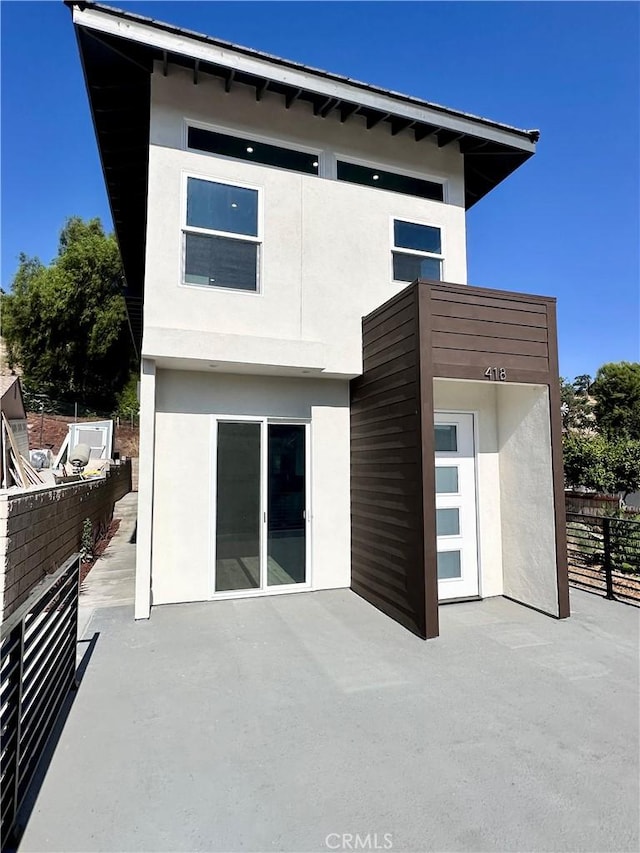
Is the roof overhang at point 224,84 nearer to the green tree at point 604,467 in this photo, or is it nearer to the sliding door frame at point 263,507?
the sliding door frame at point 263,507

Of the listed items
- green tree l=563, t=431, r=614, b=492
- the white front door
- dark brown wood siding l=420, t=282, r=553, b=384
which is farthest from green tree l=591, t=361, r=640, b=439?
dark brown wood siding l=420, t=282, r=553, b=384

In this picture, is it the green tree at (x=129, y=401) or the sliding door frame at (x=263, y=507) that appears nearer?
the sliding door frame at (x=263, y=507)

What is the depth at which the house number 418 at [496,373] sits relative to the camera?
5125 mm

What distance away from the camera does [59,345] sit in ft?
83.4

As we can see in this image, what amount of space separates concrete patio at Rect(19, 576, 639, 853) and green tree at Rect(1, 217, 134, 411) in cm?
2416

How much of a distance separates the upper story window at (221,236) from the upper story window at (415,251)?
6.85 feet

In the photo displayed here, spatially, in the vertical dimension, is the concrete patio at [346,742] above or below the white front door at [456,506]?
below

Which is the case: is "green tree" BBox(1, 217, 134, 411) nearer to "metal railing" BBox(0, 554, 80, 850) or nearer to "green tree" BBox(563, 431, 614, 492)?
"green tree" BBox(563, 431, 614, 492)

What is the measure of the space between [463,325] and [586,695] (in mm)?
3560

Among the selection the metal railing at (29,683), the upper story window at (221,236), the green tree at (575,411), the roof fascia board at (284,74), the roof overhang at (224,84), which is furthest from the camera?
the green tree at (575,411)

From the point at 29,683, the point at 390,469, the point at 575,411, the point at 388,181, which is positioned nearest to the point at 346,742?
the point at 29,683

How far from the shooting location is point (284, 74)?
5.65 m

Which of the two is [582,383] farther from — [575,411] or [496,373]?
[496,373]

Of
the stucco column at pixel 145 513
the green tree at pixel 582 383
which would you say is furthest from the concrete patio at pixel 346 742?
the green tree at pixel 582 383
